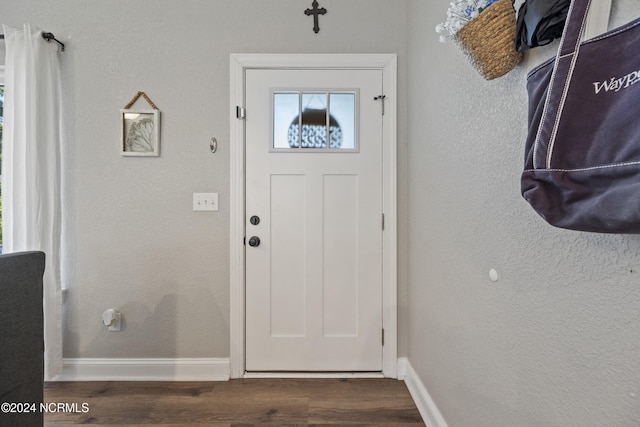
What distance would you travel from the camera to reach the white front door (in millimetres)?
1816

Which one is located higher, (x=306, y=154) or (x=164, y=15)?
(x=164, y=15)

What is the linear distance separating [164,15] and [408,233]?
2.04 meters

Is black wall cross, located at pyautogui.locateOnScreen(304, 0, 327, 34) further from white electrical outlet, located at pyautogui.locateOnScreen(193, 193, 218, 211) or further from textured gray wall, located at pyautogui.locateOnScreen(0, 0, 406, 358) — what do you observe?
white electrical outlet, located at pyautogui.locateOnScreen(193, 193, 218, 211)

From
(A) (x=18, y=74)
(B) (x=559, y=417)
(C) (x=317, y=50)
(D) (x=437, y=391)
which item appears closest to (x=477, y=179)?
(B) (x=559, y=417)

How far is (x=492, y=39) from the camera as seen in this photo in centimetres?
76

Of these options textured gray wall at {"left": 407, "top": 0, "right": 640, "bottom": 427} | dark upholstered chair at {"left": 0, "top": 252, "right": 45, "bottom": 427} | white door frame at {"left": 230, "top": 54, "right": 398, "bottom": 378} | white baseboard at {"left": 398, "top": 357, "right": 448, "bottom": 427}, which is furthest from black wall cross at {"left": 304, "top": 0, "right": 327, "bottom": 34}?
white baseboard at {"left": 398, "top": 357, "right": 448, "bottom": 427}

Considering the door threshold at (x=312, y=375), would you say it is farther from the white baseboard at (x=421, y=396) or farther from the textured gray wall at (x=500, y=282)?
the textured gray wall at (x=500, y=282)

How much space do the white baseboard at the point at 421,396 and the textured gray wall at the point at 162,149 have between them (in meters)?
1.14

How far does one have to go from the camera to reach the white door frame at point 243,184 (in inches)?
70.3

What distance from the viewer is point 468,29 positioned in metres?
0.79

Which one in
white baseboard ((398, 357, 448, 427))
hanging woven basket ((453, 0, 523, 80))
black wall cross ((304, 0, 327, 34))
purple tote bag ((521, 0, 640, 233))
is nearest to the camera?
purple tote bag ((521, 0, 640, 233))

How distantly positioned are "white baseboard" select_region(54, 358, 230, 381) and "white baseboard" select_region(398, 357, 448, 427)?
3.61 feet

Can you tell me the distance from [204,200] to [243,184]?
0.87 ft

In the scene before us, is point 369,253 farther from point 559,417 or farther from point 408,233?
point 559,417
